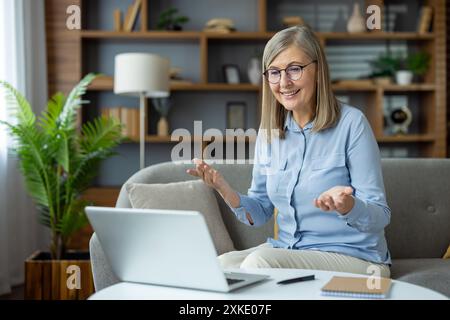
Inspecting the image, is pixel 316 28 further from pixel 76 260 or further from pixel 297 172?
pixel 297 172

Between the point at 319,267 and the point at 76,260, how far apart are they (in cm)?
171

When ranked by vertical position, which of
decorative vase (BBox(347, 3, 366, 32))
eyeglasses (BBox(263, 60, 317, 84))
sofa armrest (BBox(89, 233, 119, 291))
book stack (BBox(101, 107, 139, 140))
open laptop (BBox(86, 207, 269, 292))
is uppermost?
decorative vase (BBox(347, 3, 366, 32))

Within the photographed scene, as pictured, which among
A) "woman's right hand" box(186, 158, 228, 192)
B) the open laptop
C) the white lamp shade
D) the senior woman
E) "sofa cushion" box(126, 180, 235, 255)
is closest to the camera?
the open laptop

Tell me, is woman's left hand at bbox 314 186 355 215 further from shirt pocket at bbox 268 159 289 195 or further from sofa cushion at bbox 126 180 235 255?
sofa cushion at bbox 126 180 235 255

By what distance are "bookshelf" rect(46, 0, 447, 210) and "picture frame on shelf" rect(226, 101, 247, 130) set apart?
84 millimetres

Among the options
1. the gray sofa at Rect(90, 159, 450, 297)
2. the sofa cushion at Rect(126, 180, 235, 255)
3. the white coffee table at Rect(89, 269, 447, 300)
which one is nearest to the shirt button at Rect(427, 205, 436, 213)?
the gray sofa at Rect(90, 159, 450, 297)

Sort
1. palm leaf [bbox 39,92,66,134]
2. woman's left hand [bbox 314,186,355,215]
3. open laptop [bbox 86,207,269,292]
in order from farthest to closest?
palm leaf [bbox 39,92,66,134] < woman's left hand [bbox 314,186,355,215] < open laptop [bbox 86,207,269,292]

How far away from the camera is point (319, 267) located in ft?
5.66

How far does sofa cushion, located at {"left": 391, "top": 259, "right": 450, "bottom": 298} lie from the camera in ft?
6.55

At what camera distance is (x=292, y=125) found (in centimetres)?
199

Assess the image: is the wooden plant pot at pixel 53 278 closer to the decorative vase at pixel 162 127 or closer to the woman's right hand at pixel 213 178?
the woman's right hand at pixel 213 178

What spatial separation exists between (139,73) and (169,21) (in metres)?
0.90

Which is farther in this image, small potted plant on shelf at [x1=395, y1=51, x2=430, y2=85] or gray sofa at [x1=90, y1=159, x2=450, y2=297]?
small potted plant on shelf at [x1=395, y1=51, x2=430, y2=85]

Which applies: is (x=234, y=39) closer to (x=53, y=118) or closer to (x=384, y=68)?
(x=384, y=68)
